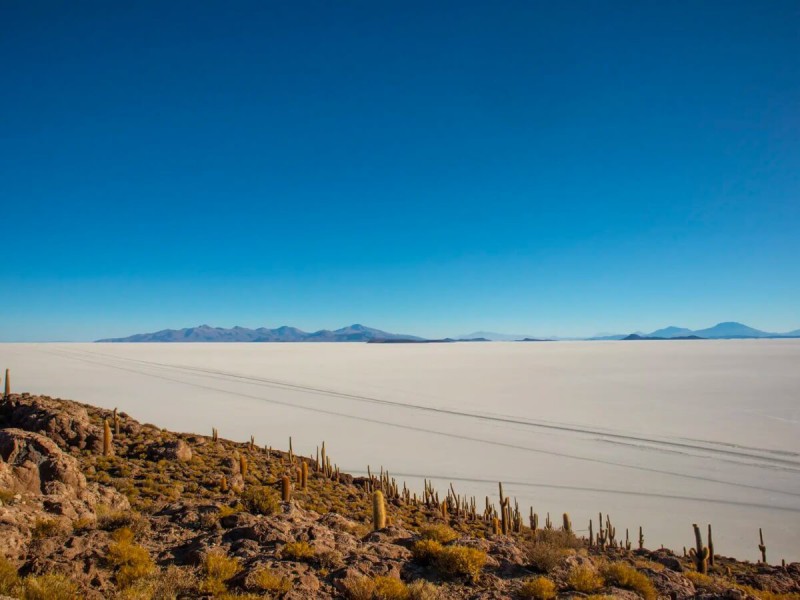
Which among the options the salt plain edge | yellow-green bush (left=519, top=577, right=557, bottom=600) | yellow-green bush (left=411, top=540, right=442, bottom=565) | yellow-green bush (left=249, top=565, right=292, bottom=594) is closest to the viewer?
yellow-green bush (left=249, top=565, right=292, bottom=594)

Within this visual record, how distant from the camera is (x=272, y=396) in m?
43.2

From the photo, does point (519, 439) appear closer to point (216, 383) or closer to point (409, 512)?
point (409, 512)

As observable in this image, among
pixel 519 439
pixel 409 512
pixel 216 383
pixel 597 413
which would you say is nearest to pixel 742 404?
pixel 597 413

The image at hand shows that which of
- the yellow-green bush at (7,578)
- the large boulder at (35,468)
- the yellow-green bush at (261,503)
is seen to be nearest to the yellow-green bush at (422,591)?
the yellow-green bush at (261,503)

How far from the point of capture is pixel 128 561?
6898 millimetres

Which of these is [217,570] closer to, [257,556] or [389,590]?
[257,556]

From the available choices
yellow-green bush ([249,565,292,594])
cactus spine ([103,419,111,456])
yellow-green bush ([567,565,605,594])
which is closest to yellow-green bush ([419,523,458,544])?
yellow-green bush ([567,565,605,594])

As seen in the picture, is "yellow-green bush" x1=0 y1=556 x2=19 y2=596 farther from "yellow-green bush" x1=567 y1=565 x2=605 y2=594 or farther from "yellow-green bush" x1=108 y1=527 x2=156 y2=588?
"yellow-green bush" x1=567 y1=565 x2=605 y2=594

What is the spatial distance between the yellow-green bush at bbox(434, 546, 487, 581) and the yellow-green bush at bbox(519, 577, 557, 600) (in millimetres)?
731

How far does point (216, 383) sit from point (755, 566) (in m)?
49.4

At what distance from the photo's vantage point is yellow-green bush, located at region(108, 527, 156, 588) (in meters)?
6.51

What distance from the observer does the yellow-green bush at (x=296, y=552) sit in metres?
7.74

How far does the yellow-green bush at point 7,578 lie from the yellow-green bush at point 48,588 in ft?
0.35

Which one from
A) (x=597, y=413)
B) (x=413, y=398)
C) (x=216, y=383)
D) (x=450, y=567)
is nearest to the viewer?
(x=450, y=567)
